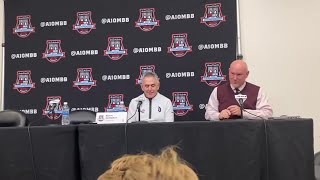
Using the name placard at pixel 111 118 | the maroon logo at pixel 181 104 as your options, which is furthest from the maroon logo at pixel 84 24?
the name placard at pixel 111 118

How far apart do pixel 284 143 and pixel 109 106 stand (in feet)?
7.79

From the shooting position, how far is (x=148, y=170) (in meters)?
0.73

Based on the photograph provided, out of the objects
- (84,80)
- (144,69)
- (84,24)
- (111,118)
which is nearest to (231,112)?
(111,118)

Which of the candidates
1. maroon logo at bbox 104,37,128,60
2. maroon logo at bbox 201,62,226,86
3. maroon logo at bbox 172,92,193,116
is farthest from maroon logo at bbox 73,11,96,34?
maroon logo at bbox 201,62,226,86

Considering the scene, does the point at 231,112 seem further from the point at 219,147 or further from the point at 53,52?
the point at 53,52

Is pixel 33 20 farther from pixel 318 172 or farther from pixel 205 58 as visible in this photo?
pixel 318 172

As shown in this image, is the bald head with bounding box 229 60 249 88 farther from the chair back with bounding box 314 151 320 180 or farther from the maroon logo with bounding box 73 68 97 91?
the maroon logo with bounding box 73 68 97 91

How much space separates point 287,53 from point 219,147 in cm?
212

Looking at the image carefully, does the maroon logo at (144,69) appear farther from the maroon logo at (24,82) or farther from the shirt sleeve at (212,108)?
the maroon logo at (24,82)

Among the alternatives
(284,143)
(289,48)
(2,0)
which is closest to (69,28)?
(2,0)

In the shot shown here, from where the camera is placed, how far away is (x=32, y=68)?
4.68 meters

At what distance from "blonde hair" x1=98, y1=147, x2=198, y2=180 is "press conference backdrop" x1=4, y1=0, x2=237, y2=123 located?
140 inches

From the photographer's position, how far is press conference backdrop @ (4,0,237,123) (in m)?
4.33

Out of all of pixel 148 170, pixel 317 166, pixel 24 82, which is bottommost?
pixel 317 166
